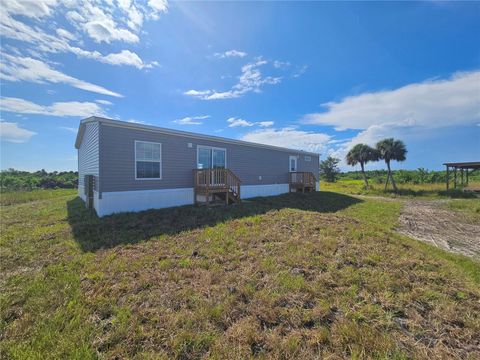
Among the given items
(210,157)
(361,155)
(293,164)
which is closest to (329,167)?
(361,155)

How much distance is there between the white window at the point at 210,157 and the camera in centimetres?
1031

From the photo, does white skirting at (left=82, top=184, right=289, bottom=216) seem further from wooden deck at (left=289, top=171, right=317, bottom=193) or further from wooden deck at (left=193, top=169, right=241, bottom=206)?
wooden deck at (left=289, top=171, right=317, bottom=193)

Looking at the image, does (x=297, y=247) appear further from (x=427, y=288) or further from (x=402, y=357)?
(x=402, y=357)

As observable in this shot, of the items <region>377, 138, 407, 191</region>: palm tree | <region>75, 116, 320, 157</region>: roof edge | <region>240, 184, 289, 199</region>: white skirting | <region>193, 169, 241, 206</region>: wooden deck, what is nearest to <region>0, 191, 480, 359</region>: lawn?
<region>75, 116, 320, 157</region>: roof edge

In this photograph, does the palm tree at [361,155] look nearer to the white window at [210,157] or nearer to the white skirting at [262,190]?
the white skirting at [262,190]

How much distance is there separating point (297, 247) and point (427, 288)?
214 centimetres

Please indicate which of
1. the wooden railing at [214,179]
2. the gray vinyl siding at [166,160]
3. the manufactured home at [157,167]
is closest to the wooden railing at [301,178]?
the gray vinyl siding at [166,160]

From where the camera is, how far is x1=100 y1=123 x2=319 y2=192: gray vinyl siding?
7.62m

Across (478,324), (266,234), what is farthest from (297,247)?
(478,324)

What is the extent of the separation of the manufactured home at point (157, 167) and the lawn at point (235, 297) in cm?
275

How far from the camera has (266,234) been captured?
558 cm

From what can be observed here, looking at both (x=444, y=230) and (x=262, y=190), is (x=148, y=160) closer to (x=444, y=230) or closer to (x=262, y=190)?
(x=262, y=190)

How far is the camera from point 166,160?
9070 millimetres

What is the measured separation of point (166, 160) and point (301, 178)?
1011 cm
